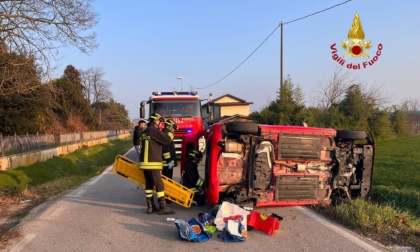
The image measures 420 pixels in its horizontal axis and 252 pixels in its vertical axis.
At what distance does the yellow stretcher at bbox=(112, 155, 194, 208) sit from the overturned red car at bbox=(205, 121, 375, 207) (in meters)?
0.52

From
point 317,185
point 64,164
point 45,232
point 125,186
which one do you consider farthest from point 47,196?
point 64,164

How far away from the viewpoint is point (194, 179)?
7145 millimetres

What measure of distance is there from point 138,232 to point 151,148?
1.68 meters

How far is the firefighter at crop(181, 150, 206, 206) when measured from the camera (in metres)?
7.01

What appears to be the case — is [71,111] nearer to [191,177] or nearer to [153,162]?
[191,177]

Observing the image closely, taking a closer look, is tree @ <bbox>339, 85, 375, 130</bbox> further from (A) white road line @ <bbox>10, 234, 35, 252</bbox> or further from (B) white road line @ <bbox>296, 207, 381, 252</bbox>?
(A) white road line @ <bbox>10, 234, 35, 252</bbox>

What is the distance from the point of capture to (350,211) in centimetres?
586

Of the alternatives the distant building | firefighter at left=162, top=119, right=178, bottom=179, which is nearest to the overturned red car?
firefighter at left=162, top=119, right=178, bottom=179

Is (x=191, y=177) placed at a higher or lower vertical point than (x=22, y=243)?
higher

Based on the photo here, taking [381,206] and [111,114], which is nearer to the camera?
[381,206]

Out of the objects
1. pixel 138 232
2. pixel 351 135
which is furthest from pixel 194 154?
pixel 351 135

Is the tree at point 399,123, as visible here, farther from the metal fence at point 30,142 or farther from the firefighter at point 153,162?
the firefighter at point 153,162

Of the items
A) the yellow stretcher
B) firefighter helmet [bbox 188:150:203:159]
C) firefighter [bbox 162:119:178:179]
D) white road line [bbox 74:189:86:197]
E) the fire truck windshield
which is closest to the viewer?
the yellow stretcher

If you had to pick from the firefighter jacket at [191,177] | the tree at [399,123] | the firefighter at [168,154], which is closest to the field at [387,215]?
the firefighter jacket at [191,177]
